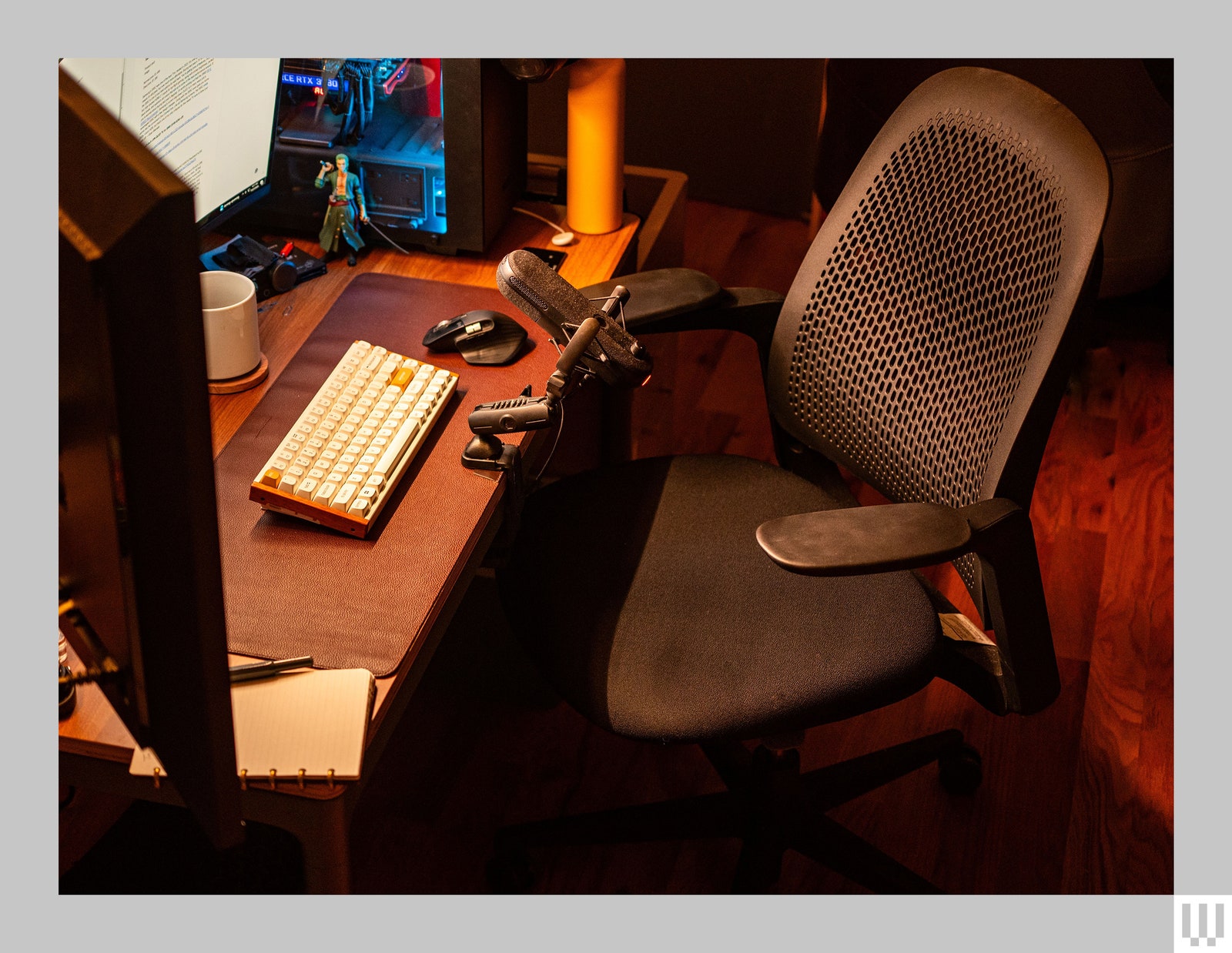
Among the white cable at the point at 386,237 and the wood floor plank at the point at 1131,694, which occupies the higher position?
the white cable at the point at 386,237

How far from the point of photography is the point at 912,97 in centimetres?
144

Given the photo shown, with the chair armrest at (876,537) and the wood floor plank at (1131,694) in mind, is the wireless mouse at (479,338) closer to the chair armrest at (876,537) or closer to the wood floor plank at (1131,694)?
the chair armrest at (876,537)

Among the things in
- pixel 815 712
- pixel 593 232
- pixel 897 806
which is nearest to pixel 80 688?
pixel 815 712

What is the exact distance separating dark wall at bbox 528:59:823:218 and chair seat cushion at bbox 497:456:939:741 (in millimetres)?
1904

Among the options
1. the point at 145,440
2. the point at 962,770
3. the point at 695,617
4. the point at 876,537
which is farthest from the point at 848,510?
the point at 962,770

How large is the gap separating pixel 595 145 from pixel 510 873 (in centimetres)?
104

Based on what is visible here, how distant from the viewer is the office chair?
1.22 metres

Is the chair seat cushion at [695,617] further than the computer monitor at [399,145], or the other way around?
the computer monitor at [399,145]

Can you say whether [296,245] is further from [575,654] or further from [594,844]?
[594,844]

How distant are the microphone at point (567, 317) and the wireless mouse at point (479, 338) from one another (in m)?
0.14

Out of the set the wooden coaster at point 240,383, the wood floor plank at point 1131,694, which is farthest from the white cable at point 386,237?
the wood floor plank at point 1131,694

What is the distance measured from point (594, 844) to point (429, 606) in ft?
2.18

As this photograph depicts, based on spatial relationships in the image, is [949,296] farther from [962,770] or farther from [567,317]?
[962,770]

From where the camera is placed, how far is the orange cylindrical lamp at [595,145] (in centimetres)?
178
